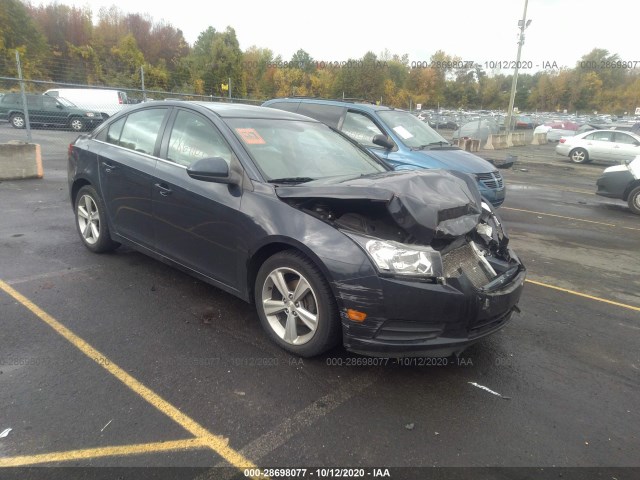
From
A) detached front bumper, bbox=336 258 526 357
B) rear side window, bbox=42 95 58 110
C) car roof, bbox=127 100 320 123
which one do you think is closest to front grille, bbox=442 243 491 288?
detached front bumper, bbox=336 258 526 357

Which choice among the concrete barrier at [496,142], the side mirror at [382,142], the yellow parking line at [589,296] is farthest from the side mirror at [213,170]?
the concrete barrier at [496,142]

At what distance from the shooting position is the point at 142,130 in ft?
14.2

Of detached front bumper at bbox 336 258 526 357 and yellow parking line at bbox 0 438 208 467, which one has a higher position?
detached front bumper at bbox 336 258 526 357

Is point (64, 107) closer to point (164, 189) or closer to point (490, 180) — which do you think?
point (490, 180)

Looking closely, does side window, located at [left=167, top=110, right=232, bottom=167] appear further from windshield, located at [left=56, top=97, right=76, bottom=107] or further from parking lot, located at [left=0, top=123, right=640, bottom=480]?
windshield, located at [left=56, top=97, right=76, bottom=107]

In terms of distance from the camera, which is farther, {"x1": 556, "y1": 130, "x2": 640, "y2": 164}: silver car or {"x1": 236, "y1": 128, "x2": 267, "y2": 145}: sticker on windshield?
{"x1": 556, "y1": 130, "x2": 640, "y2": 164}: silver car

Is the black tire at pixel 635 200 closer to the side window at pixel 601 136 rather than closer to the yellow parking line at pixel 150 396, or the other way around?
the yellow parking line at pixel 150 396

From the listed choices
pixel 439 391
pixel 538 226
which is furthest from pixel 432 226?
pixel 538 226

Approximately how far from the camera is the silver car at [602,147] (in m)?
19.2

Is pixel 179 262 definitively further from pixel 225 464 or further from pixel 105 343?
pixel 225 464

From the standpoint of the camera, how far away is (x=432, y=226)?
2.85 m

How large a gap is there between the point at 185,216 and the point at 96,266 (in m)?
1.58

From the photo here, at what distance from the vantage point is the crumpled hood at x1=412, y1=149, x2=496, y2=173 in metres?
7.05

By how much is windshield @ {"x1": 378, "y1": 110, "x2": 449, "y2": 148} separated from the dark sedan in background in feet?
11.2
